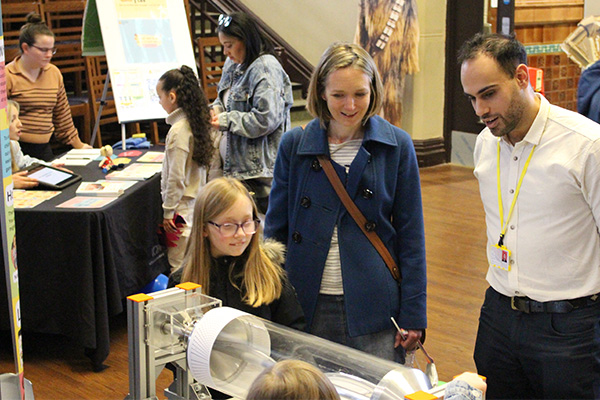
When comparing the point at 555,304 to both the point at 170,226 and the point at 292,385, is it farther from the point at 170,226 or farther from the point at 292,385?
the point at 170,226

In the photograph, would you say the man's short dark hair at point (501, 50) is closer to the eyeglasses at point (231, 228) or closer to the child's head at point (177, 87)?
the eyeglasses at point (231, 228)

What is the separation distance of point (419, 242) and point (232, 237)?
0.58m

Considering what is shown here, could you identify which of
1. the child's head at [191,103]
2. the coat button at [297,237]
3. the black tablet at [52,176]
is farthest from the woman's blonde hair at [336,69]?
the black tablet at [52,176]

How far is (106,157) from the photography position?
4660 millimetres

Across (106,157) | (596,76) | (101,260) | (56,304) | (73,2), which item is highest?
(73,2)

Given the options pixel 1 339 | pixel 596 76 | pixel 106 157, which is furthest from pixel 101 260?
pixel 596 76

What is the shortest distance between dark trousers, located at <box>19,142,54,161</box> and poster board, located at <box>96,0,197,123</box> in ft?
1.93

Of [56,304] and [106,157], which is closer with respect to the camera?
[56,304]

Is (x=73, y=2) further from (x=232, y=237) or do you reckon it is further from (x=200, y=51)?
(x=232, y=237)

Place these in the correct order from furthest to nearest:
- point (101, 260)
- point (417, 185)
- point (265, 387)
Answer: point (101, 260)
point (417, 185)
point (265, 387)

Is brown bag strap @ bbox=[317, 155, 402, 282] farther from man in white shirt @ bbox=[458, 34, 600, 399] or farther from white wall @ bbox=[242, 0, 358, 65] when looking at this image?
white wall @ bbox=[242, 0, 358, 65]

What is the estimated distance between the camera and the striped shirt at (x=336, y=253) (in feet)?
7.23

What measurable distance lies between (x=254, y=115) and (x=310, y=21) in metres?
5.55

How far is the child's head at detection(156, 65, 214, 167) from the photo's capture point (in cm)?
401
